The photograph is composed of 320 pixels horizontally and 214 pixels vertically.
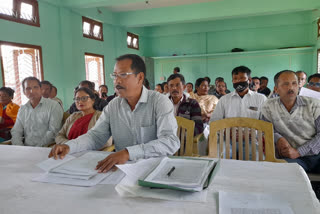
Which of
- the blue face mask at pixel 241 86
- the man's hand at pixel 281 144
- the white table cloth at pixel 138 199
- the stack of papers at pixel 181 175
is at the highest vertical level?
the blue face mask at pixel 241 86

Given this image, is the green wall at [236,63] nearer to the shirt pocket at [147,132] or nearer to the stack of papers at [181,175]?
the shirt pocket at [147,132]

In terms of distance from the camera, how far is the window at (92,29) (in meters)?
7.20

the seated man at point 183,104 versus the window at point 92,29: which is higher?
the window at point 92,29

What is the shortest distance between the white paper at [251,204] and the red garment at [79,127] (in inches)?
74.3

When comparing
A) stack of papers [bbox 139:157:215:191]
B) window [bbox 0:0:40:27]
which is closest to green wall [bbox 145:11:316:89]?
window [bbox 0:0:40:27]

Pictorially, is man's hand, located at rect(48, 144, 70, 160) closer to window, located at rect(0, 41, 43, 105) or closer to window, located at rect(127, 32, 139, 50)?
window, located at rect(0, 41, 43, 105)

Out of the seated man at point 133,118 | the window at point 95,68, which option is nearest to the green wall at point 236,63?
the window at point 95,68

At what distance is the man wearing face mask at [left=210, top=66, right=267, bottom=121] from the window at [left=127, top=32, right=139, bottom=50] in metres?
7.20

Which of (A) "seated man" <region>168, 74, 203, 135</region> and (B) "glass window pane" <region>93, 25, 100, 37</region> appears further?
(B) "glass window pane" <region>93, 25, 100, 37</region>

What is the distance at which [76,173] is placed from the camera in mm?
1151

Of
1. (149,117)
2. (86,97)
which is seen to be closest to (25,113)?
(86,97)

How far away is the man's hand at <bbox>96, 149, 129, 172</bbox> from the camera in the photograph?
1.20m

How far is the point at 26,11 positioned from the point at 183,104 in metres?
4.50

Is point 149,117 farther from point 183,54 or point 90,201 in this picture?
point 183,54
